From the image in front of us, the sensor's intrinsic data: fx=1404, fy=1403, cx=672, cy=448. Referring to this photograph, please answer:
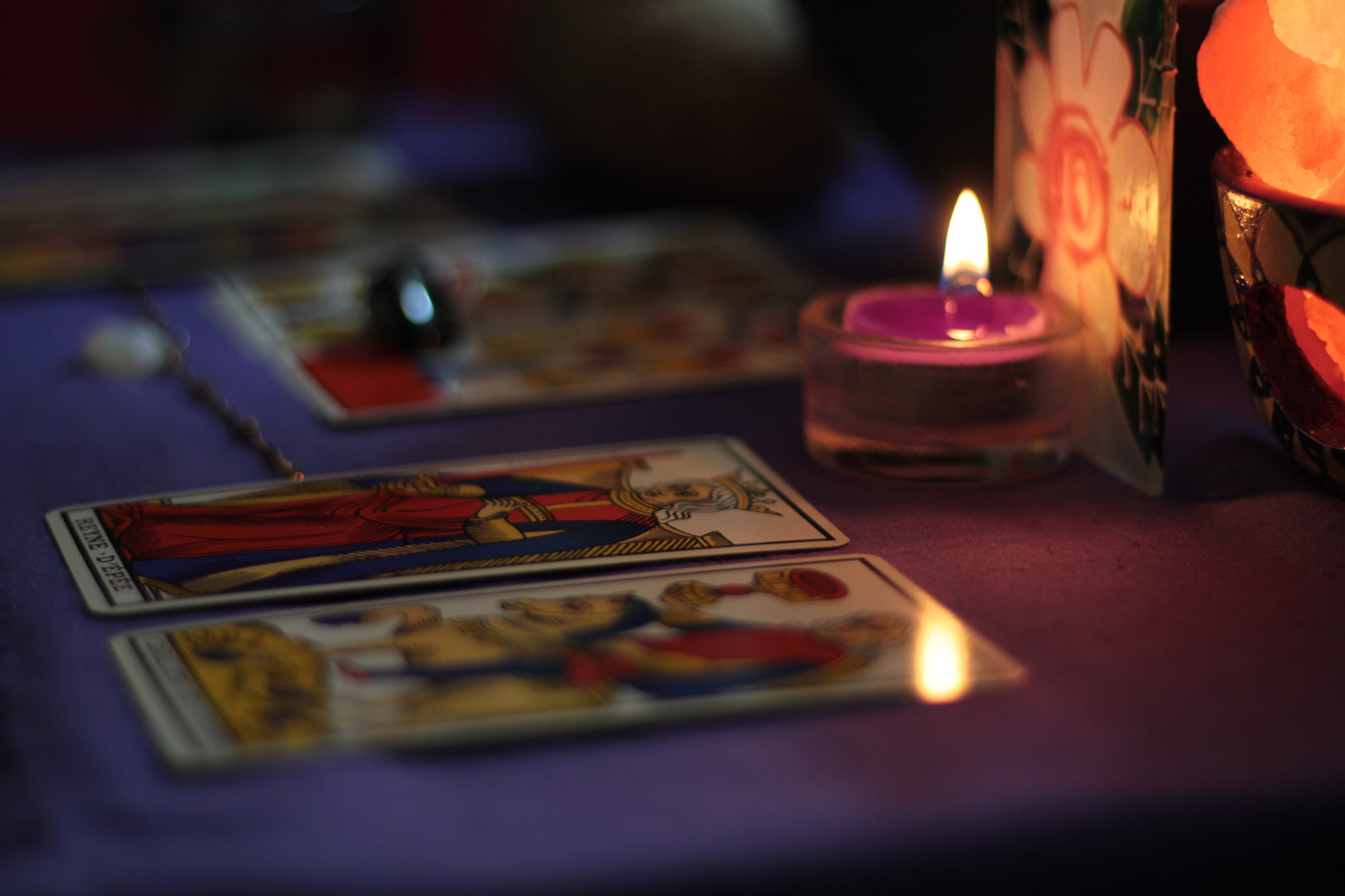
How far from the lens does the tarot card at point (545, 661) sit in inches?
16.2

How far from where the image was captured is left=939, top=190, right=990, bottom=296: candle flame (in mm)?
620

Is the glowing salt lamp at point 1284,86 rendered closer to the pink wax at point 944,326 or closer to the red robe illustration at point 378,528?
the pink wax at point 944,326

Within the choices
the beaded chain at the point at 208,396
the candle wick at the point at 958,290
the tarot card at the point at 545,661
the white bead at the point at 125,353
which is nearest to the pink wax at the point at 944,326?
the candle wick at the point at 958,290

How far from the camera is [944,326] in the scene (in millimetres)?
617

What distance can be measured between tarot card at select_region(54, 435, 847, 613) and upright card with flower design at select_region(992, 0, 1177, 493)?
0.15 meters

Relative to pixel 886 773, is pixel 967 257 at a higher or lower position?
higher

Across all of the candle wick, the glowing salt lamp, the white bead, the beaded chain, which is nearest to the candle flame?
the candle wick

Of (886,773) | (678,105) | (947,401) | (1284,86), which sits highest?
(678,105)

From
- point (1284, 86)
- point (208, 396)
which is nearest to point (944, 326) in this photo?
point (1284, 86)

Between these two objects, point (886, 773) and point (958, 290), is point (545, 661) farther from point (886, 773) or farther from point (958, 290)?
point (958, 290)

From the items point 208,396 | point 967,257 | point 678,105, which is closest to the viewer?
point 967,257

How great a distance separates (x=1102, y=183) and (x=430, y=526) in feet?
1.05

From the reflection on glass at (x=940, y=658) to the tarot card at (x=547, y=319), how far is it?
31 cm

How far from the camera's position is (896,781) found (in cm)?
38
